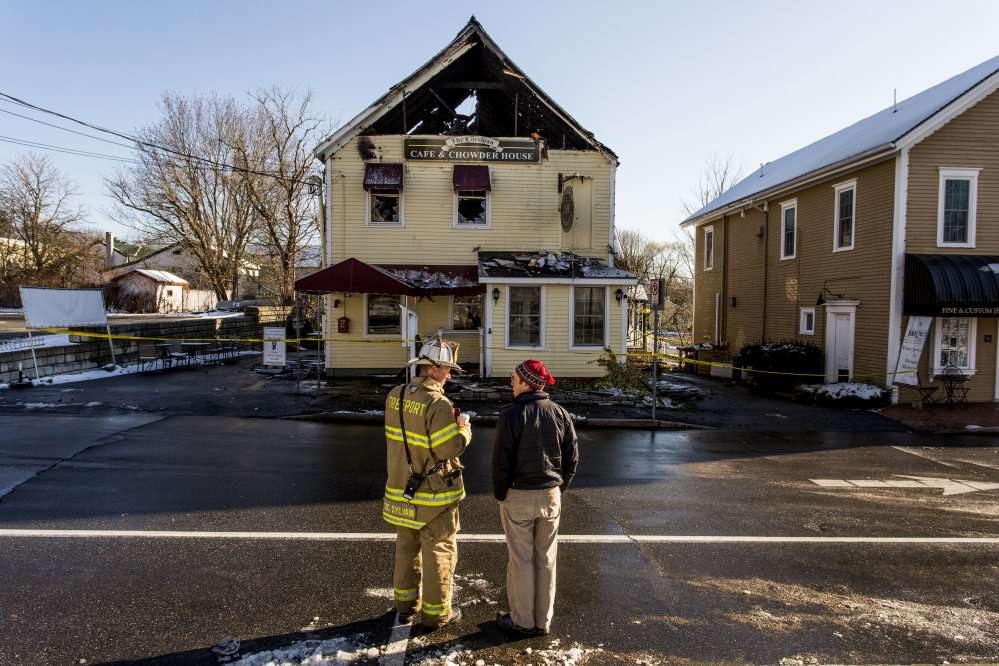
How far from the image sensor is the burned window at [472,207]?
16.8 meters

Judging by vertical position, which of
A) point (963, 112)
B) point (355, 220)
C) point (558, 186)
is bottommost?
point (355, 220)

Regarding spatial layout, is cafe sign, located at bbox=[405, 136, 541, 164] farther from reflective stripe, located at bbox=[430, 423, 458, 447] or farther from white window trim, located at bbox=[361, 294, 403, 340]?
reflective stripe, located at bbox=[430, 423, 458, 447]

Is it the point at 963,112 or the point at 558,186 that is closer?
the point at 963,112

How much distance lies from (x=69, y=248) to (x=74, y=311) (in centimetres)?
3623

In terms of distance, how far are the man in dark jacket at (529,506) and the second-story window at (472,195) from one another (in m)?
13.5

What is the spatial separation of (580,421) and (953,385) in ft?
33.1

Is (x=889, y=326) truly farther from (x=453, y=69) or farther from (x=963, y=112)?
(x=453, y=69)

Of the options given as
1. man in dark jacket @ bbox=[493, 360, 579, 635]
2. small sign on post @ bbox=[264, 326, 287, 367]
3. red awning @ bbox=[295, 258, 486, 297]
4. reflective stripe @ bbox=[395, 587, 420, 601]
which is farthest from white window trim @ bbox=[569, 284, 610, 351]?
reflective stripe @ bbox=[395, 587, 420, 601]

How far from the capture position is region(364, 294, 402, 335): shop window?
16.5 m

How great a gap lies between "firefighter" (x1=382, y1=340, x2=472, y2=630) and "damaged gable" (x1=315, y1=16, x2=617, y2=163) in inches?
565

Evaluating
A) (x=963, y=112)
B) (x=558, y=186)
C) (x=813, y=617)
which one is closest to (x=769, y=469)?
(x=813, y=617)

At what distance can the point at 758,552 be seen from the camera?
5.30 m

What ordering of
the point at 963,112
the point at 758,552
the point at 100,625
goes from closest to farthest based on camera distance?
1. the point at 100,625
2. the point at 758,552
3. the point at 963,112

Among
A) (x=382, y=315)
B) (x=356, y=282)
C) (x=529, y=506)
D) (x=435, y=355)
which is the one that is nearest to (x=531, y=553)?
(x=529, y=506)
